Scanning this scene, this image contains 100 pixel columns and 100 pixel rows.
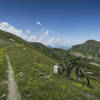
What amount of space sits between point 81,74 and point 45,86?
21.6 feet

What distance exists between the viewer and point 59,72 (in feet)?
57.3

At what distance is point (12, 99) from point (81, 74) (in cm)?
1085

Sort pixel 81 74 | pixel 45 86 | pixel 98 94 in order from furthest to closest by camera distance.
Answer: pixel 81 74, pixel 45 86, pixel 98 94

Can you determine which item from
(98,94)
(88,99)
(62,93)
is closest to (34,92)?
(62,93)

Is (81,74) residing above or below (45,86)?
above

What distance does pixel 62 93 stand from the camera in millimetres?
9570

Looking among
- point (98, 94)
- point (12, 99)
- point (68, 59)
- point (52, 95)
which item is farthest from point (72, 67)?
point (12, 99)

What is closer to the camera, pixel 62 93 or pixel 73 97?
pixel 73 97

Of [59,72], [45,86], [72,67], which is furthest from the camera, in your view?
[59,72]

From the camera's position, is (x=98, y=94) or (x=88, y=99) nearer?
(x=88, y=99)

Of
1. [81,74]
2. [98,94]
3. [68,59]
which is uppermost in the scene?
[68,59]

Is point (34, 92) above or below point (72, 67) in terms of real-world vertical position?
below

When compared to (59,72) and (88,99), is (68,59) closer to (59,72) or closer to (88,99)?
(59,72)

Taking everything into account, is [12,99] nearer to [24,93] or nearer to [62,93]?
[24,93]
